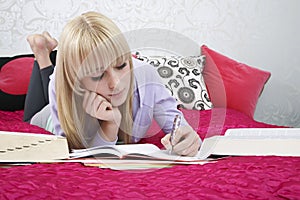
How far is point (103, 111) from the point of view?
1.30 metres

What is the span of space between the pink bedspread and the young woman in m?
0.18

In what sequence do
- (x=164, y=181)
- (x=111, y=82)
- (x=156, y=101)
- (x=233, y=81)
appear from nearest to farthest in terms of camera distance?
(x=164, y=181), (x=111, y=82), (x=156, y=101), (x=233, y=81)

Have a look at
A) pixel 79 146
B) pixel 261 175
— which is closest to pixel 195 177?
pixel 261 175

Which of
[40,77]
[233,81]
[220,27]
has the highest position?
[220,27]

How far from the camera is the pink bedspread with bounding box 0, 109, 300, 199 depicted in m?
0.83

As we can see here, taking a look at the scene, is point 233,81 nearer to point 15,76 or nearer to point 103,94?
point 15,76

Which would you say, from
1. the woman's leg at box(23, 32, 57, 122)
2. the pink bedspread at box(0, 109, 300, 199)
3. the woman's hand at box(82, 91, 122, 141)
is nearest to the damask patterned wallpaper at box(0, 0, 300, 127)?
the woman's leg at box(23, 32, 57, 122)

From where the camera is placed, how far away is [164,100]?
1.52m

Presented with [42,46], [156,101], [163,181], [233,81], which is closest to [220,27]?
[233,81]

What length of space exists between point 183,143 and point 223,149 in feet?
0.31

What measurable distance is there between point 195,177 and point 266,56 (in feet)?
7.35

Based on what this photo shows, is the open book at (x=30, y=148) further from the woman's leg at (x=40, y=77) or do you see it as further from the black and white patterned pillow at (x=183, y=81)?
the black and white patterned pillow at (x=183, y=81)

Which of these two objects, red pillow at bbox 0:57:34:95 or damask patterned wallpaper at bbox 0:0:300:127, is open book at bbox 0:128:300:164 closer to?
red pillow at bbox 0:57:34:95

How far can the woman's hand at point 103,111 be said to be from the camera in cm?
129
